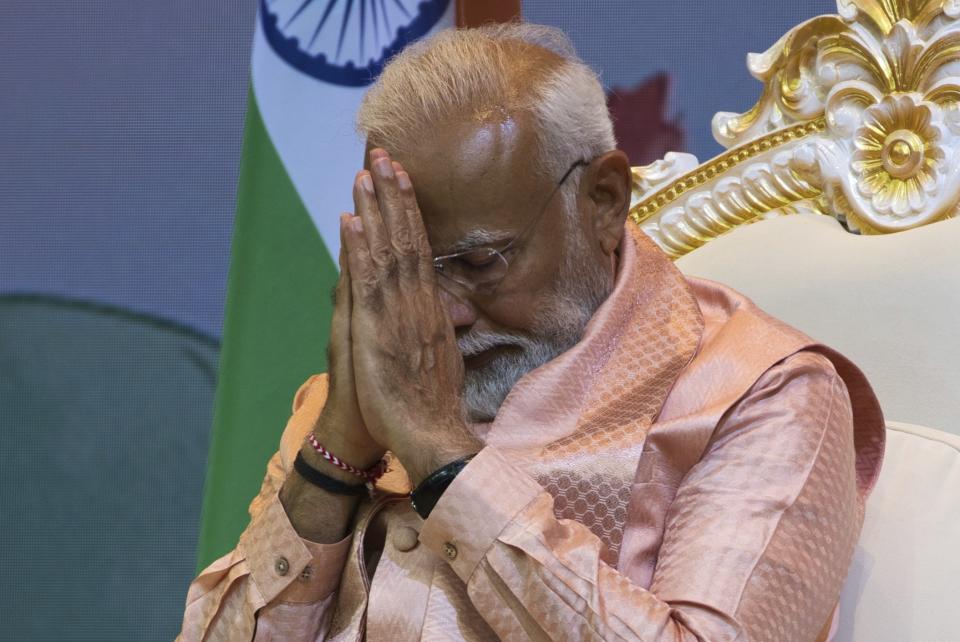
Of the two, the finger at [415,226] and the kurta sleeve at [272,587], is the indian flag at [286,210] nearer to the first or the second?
the kurta sleeve at [272,587]

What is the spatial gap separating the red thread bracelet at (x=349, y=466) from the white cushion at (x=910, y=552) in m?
0.50

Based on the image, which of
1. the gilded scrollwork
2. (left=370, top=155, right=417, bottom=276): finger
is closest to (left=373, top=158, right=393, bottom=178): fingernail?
(left=370, top=155, right=417, bottom=276): finger

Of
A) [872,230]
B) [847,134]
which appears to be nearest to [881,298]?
[872,230]

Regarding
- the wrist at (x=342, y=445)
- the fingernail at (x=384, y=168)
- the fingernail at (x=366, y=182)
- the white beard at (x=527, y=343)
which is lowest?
the wrist at (x=342, y=445)

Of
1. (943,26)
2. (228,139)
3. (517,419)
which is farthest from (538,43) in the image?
(228,139)

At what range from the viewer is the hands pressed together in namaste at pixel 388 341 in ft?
3.95

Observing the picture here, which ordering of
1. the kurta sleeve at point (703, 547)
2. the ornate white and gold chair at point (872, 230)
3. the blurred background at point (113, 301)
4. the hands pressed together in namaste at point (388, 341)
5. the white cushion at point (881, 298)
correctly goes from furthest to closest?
1. the blurred background at point (113, 301)
2. the white cushion at point (881, 298)
3. the ornate white and gold chair at point (872, 230)
4. the hands pressed together in namaste at point (388, 341)
5. the kurta sleeve at point (703, 547)

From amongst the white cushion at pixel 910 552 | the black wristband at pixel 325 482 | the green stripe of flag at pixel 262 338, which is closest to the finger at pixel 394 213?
the black wristband at pixel 325 482

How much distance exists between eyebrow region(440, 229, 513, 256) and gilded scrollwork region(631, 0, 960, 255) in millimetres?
595

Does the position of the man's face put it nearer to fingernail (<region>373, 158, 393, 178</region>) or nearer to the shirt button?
fingernail (<region>373, 158, 393, 178</region>)

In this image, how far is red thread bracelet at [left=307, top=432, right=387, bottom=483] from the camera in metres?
1.29

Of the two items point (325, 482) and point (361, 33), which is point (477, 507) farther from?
point (361, 33)

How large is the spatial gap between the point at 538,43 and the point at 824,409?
525 mm

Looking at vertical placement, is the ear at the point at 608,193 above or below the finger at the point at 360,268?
above
